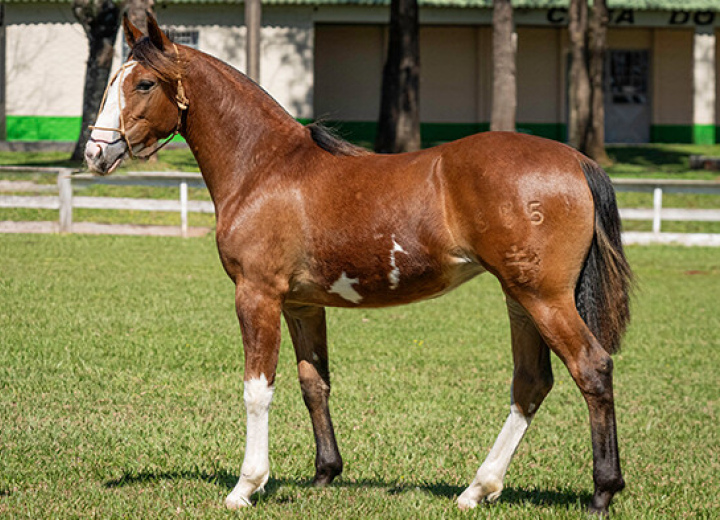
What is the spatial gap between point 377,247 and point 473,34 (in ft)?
102

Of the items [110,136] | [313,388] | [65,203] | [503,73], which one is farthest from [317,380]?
[503,73]

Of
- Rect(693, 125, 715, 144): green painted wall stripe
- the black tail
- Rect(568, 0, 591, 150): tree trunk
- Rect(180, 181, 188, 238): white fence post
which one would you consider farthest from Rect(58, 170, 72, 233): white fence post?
Rect(693, 125, 715, 144): green painted wall stripe

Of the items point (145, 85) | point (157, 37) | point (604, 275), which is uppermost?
point (157, 37)

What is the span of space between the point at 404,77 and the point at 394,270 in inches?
887

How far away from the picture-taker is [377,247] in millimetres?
5441

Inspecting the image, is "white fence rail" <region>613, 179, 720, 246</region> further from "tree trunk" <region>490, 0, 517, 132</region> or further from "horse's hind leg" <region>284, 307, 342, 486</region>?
"horse's hind leg" <region>284, 307, 342, 486</region>

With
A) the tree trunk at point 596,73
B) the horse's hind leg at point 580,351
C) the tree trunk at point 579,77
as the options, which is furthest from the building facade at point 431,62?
the horse's hind leg at point 580,351

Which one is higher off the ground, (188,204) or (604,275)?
(604,275)

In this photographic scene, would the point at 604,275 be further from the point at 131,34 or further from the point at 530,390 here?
the point at 131,34

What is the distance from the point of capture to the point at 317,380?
620cm

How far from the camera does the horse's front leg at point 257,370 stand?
5.55 metres

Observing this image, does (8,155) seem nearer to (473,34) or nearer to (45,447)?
(473,34)

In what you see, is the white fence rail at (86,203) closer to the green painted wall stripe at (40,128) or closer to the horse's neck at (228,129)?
the green painted wall stripe at (40,128)

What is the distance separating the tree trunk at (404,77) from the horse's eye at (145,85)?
21.4m
